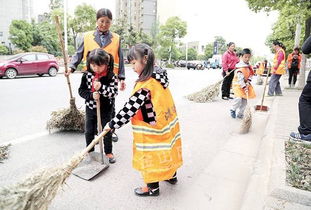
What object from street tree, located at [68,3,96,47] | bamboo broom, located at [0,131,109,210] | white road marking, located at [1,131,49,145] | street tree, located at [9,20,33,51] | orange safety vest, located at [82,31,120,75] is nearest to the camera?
bamboo broom, located at [0,131,109,210]

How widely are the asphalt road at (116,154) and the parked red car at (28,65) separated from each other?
6.56 meters

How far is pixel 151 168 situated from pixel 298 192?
1282 mm

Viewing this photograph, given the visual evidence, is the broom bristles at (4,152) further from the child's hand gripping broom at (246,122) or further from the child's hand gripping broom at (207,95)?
the child's hand gripping broom at (207,95)

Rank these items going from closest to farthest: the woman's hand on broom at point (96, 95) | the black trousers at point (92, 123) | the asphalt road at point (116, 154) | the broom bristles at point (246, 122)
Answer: the asphalt road at point (116, 154), the woman's hand on broom at point (96, 95), the black trousers at point (92, 123), the broom bristles at point (246, 122)

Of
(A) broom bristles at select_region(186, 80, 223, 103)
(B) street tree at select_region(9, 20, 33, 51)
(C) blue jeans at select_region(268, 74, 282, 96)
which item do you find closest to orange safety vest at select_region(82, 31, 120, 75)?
(A) broom bristles at select_region(186, 80, 223, 103)

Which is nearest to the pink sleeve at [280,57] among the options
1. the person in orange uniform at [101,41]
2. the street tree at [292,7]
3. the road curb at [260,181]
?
the street tree at [292,7]

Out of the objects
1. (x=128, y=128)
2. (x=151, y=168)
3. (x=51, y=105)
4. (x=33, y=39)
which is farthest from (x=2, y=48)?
(x=151, y=168)

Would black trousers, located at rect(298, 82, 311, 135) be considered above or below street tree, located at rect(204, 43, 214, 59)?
below

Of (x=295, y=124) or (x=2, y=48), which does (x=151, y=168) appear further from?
(x=2, y=48)

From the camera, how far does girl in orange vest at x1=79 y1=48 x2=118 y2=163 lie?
2898 mm

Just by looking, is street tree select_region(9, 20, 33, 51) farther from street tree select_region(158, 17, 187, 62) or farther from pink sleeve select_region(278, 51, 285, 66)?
pink sleeve select_region(278, 51, 285, 66)

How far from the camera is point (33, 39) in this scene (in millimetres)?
32062

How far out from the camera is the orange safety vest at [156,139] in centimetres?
235

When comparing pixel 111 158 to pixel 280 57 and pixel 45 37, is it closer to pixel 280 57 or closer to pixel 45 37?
pixel 280 57
